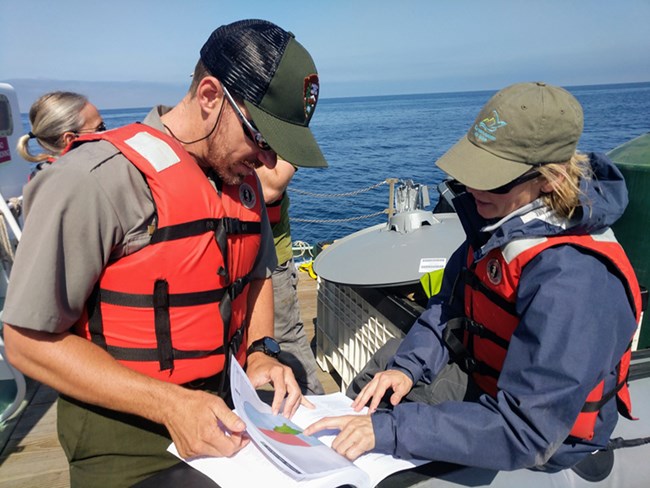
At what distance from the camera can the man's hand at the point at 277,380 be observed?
5.48 feet

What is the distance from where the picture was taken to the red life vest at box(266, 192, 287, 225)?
3107mm

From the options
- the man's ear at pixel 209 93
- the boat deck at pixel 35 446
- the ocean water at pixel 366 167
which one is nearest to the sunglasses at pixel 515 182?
the man's ear at pixel 209 93

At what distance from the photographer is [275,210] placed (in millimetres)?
3154

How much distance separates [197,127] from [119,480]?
1.11 m

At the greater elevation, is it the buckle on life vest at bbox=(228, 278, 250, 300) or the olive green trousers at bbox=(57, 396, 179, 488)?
the buckle on life vest at bbox=(228, 278, 250, 300)

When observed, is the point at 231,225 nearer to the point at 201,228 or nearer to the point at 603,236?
the point at 201,228

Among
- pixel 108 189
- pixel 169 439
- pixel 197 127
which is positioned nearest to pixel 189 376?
pixel 169 439

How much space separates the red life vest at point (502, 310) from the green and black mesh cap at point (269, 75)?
0.71 meters

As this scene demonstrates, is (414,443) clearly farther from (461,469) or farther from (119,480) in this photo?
(119,480)

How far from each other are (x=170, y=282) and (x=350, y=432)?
2.31ft

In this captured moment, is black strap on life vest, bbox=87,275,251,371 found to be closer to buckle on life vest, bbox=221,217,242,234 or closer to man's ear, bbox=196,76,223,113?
buckle on life vest, bbox=221,217,242,234

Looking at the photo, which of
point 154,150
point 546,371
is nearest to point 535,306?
point 546,371

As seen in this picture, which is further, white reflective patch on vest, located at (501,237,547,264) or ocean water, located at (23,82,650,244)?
ocean water, located at (23,82,650,244)

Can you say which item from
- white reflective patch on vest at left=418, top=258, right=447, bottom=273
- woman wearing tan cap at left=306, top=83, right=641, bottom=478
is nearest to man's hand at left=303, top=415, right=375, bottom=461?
woman wearing tan cap at left=306, top=83, right=641, bottom=478
